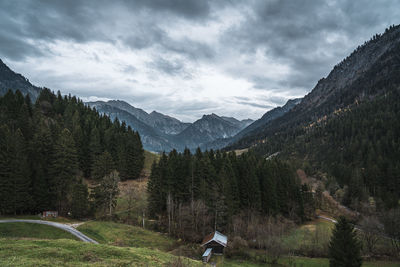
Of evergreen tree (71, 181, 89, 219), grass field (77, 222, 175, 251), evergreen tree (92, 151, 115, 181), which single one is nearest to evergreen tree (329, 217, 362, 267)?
grass field (77, 222, 175, 251)

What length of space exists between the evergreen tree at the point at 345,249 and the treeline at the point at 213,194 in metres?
23.6

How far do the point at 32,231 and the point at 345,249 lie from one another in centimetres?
5194

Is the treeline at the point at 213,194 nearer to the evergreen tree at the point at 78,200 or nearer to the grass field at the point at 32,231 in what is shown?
the evergreen tree at the point at 78,200

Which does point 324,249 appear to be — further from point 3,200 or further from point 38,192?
point 3,200

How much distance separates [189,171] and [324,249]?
3585 centimetres

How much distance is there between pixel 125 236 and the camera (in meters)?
45.5

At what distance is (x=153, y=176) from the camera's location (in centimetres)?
6481

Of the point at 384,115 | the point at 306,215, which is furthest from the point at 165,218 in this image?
the point at 384,115

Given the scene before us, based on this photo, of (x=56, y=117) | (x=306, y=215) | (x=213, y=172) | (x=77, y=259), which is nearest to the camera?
(x=77, y=259)

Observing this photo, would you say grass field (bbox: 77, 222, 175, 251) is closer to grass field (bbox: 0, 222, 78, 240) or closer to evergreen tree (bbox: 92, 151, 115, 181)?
grass field (bbox: 0, 222, 78, 240)

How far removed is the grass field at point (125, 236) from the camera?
42.8 metres

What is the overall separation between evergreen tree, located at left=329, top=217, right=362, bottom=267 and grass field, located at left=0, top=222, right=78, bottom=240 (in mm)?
43333

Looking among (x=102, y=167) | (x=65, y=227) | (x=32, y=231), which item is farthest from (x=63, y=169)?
(x=32, y=231)

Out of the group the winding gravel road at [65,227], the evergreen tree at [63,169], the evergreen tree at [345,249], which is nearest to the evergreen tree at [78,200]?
the evergreen tree at [63,169]
